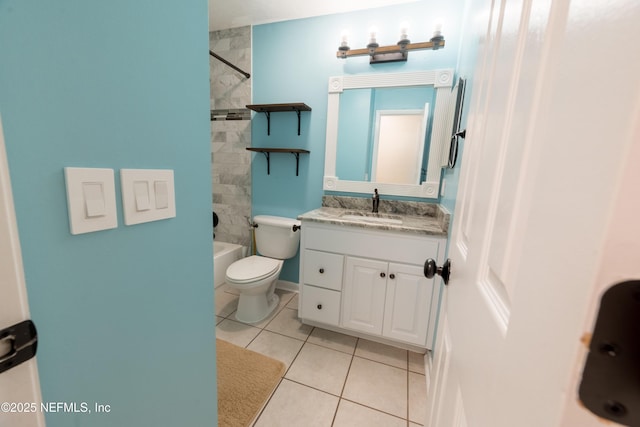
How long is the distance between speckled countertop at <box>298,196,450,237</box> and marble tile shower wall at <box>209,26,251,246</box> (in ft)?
3.04

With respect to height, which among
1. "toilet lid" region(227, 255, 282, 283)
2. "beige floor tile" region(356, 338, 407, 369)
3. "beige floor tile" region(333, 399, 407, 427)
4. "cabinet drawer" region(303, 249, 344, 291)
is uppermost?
"cabinet drawer" region(303, 249, 344, 291)

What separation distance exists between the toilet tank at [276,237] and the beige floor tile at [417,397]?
129 cm

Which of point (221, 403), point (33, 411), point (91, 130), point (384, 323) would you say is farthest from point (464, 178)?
point (221, 403)

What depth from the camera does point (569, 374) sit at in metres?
0.18

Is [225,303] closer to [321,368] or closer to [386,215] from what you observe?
[321,368]

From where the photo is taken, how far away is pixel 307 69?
205cm

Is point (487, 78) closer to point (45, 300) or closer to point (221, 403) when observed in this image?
point (45, 300)

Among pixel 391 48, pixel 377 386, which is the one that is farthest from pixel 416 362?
pixel 391 48

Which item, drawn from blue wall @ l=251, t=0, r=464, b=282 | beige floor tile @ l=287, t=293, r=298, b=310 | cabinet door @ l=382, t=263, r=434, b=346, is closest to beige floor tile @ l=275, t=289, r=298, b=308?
beige floor tile @ l=287, t=293, r=298, b=310

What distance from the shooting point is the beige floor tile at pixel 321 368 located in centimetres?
138

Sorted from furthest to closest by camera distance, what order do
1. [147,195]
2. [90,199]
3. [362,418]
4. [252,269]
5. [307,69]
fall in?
[307,69], [252,269], [362,418], [147,195], [90,199]

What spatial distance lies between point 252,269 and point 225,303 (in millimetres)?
569

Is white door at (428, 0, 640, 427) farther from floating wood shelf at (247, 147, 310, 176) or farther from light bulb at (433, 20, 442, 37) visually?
floating wood shelf at (247, 147, 310, 176)

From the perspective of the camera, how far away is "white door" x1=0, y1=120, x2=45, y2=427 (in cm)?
34
